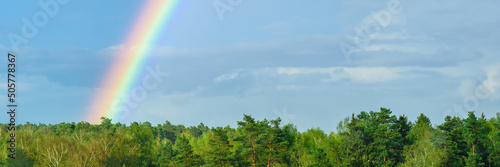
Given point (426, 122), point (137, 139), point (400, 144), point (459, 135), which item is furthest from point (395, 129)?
point (137, 139)

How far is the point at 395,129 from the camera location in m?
99.4

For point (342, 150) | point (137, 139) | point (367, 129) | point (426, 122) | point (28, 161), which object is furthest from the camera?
point (426, 122)

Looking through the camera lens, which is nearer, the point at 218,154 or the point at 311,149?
the point at 218,154

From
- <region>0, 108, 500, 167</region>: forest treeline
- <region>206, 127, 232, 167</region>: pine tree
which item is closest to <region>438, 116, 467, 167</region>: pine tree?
<region>0, 108, 500, 167</region>: forest treeline

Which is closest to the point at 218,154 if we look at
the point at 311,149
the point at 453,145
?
the point at 311,149

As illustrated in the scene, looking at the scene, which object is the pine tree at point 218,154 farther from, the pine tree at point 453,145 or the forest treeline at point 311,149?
the pine tree at point 453,145

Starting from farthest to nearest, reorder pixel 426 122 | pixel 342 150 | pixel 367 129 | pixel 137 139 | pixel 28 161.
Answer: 1. pixel 426 122
2. pixel 137 139
3. pixel 367 129
4. pixel 342 150
5. pixel 28 161

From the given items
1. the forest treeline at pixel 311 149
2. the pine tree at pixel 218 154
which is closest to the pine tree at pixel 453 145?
the forest treeline at pixel 311 149

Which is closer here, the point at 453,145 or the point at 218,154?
the point at 218,154

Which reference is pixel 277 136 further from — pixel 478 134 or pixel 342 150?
pixel 478 134

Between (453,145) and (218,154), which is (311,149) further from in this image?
(453,145)

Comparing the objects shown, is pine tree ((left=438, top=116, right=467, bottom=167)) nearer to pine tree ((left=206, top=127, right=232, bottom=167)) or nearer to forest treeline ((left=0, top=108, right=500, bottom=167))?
forest treeline ((left=0, top=108, right=500, bottom=167))

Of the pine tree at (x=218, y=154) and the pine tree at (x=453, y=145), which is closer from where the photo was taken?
the pine tree at (x=218, y=154)

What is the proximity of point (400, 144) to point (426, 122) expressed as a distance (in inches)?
1479
